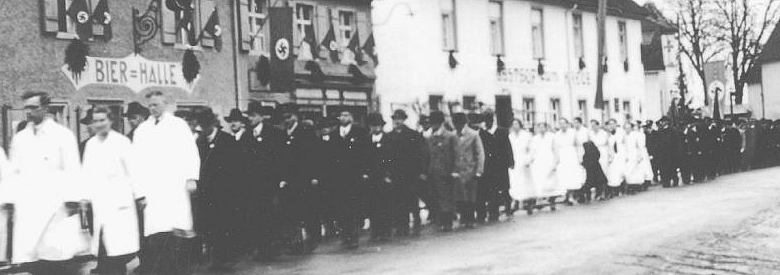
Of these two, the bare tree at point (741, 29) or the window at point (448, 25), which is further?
the bare tree at point (741, 29)

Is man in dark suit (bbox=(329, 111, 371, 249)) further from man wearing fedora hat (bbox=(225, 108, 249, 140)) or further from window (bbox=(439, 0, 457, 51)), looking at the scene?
window (bbox=(439, 0, 457, 51))

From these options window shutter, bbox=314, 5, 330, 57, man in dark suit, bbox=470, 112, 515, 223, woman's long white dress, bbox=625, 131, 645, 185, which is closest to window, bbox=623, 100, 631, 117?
woman's long white dress, bbox=625, 131, 645, 185

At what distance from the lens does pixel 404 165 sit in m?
17.0

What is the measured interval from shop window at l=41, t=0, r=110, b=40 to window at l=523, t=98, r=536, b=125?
20.0 metres

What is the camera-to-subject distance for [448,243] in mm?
15391

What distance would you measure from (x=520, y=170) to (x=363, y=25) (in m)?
10.5

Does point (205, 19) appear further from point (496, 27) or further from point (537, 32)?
point (537, 32)

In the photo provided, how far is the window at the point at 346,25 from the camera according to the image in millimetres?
31000

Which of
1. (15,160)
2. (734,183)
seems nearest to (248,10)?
(734,183)

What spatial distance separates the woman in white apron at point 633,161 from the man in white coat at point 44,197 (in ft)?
58.6

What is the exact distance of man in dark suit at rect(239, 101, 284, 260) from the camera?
539 inches

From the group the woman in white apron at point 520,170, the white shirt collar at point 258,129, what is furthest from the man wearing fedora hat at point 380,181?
the woman in white apron at point 520,170

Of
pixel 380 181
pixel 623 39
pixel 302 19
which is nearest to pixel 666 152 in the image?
pixel 302 19

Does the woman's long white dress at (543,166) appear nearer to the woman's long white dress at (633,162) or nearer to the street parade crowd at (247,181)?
the street parade crowd at (247,181)
